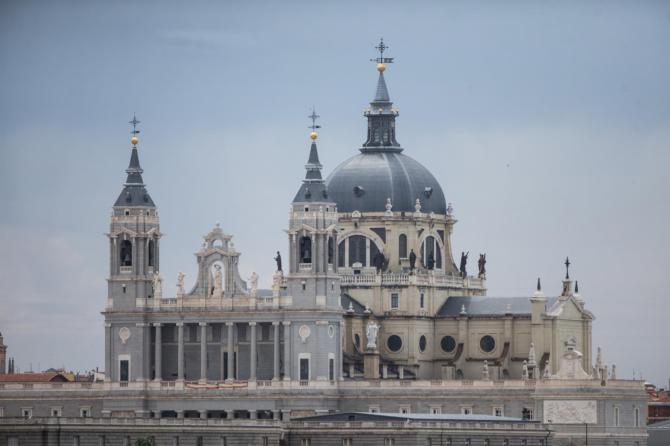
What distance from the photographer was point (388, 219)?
645 ft

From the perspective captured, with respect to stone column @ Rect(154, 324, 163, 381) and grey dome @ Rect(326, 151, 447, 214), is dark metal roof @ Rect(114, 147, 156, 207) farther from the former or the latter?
grey dome @ Rect(326, 151, 447, 214)

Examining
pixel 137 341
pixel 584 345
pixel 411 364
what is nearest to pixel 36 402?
pixel 137 341

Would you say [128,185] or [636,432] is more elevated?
[128,185]

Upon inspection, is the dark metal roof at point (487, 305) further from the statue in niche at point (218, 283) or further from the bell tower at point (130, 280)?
the bell tower at point (130, 280)

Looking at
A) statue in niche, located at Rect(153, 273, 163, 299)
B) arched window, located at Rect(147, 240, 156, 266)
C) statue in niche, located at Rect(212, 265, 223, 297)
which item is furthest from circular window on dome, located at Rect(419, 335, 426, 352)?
arched window, located at Rect(147, 240, 156, 266)

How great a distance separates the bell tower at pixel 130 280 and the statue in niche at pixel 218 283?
4200mm

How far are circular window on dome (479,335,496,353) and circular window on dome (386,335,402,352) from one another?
18.3 feet

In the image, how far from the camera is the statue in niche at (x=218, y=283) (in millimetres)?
186125

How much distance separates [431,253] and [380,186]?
611cm

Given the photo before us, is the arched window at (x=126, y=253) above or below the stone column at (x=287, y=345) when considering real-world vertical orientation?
above

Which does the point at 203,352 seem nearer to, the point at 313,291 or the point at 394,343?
the point at 313,291

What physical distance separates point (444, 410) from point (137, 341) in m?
21.4

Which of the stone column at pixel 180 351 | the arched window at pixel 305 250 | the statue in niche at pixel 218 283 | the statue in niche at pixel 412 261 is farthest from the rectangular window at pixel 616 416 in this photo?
the stone column at pixel 180 351

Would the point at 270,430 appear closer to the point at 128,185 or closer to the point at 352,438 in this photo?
the point at 352,438
